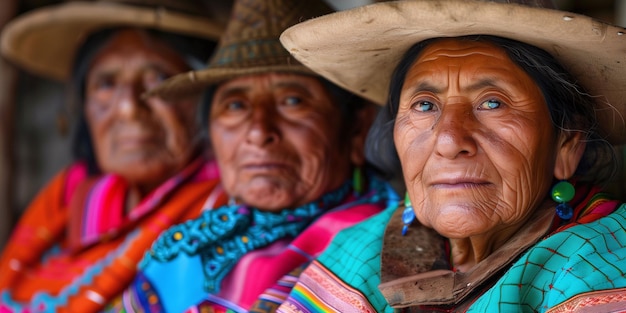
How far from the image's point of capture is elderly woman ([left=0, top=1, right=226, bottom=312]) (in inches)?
128

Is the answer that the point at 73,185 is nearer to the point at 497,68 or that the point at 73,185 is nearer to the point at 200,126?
the point at 200,126

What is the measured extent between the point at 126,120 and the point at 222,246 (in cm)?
93

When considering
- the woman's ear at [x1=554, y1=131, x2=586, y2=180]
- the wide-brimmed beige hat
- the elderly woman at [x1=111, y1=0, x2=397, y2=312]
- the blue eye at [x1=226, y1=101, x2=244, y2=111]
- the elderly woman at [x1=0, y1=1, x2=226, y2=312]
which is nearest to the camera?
the wide-brimmed beige hat

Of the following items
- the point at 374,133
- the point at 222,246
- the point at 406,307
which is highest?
the point at 374,133

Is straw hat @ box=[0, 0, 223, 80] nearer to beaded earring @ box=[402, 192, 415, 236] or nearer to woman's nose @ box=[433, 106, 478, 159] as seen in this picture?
beaded earring @ box=[402, 192, 415, 236]

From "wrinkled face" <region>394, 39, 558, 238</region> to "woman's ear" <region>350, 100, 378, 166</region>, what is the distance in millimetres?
820

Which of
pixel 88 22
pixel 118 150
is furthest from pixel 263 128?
pixel 88 22

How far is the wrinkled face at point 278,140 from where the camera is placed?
2.66 meters

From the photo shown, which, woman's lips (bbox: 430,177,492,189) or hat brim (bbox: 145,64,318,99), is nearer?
woman's lips (bbox: 430,177,492,189)

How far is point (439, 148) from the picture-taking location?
188cm

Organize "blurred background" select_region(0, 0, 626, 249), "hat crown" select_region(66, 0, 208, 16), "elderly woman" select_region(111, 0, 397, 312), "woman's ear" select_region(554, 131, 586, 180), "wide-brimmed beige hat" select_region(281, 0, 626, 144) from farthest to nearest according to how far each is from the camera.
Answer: "blurred background" select_region(0, 0, 626, 249) < "hat crown" select_region(66, 0, 208, 16) < "elderly woman" select_region(111, 0, 397, 312) < "woman's ear" select_region(554, 131, 586, 180) < "wide-brimmed beige hat" select_region(281, 0, 626, 144)

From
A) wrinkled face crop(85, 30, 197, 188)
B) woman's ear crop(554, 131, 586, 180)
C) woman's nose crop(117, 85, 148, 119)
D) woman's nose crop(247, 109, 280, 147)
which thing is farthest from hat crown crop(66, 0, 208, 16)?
woman's ear crop(554, 131, 586, 180)

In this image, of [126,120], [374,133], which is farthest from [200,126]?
[374,133]

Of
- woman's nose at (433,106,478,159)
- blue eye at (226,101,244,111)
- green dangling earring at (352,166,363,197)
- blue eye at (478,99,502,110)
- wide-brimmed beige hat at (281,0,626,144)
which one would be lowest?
green dangling earring at (352,166,363,197)
